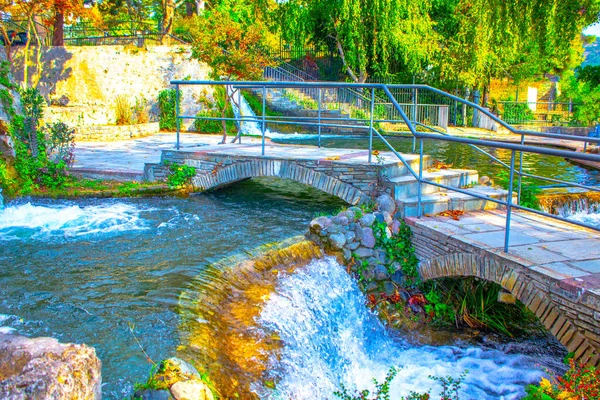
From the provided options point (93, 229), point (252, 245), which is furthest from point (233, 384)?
point (93, 229)

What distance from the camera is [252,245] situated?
711cm

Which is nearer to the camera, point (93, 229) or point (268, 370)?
point (268, 370)

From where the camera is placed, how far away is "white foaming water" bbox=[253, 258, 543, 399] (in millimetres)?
5160

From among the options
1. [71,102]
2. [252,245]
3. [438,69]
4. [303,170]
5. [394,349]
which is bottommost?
[394,349]

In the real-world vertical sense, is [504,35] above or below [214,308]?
above

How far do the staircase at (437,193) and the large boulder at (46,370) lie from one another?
4.92 metres

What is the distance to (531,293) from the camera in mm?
5129

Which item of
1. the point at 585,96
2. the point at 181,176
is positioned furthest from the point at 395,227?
the point at 585,96

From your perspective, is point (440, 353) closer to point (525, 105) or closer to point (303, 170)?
point (303, 170)

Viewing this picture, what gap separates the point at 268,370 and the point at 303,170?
4.27m

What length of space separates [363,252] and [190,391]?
3.87m

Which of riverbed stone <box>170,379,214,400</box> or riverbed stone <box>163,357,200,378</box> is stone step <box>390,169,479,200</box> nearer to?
riverbed stone <box>163,357,200,378</box>

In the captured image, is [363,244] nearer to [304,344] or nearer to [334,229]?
[334,229]

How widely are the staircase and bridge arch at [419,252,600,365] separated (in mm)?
1096
